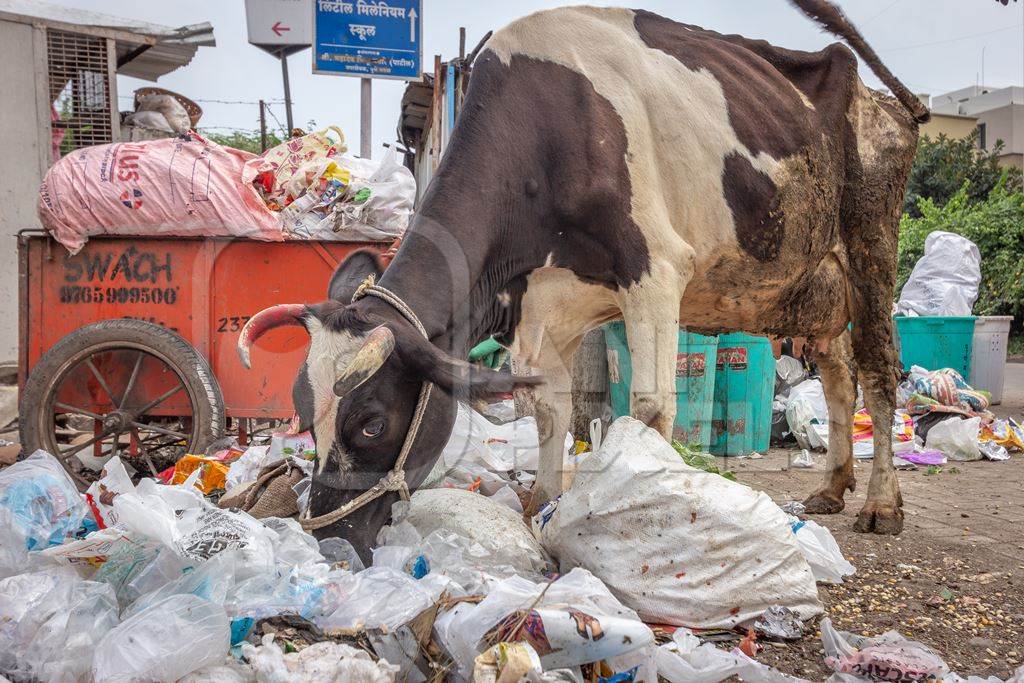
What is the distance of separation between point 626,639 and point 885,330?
9.12 ft

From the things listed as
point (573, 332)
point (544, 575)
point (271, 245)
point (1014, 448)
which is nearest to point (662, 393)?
point (573, 332)

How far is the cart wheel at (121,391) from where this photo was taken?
165 inches

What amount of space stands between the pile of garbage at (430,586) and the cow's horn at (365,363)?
497mm

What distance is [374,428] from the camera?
104 inches

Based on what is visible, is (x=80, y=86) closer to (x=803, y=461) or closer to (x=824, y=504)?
(x=803, y=461)

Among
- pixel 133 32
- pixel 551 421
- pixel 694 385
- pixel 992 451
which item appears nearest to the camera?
pixel 551 421

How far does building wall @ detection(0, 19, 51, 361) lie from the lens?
23.9 feet

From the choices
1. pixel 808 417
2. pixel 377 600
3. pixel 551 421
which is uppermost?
pixel 551 421

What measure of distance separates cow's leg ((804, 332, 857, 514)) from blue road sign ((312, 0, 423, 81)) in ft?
13.9

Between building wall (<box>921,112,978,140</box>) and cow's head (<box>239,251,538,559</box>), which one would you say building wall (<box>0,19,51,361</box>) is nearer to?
cow's head (<box>239,251,538,559</box>)

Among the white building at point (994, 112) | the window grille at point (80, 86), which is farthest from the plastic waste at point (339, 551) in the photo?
the white building at point (994, 112)

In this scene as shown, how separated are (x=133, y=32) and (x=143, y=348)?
4.93 m

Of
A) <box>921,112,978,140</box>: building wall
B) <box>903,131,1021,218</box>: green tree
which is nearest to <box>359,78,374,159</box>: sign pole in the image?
<box>903,131,1021,218</box>: green tree

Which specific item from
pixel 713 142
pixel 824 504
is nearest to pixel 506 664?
pixel 713 142
